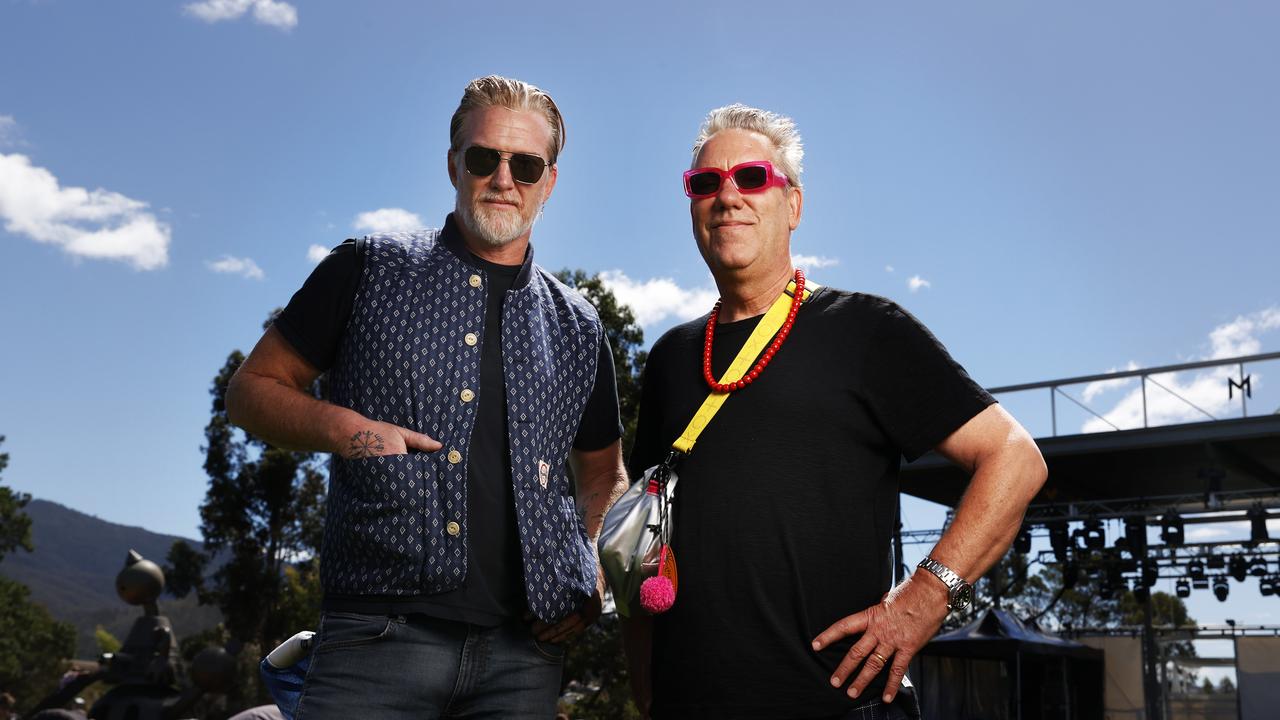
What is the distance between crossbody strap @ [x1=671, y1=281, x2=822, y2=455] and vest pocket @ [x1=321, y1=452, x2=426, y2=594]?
60 centimetres

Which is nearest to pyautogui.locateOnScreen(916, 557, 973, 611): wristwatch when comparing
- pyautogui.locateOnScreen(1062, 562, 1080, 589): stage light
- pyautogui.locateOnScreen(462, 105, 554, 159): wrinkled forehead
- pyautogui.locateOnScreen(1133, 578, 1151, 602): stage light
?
pyautogui.locateOnScreen(462, 105, 554, 159): wrinkled forehead

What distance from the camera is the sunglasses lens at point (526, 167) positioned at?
105 inches

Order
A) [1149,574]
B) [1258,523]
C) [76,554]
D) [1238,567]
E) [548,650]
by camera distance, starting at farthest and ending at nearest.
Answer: [76,554] < [1238,567] < [1149,574] < [1258,523] < [548,650]

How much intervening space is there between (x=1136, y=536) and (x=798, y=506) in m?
19.0

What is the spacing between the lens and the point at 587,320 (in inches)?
112

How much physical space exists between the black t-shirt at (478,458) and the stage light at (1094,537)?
60.0 feet

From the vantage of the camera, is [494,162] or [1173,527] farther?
[1173,527]

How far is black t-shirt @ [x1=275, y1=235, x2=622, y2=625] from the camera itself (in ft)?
7.55

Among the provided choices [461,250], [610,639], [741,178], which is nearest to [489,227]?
[461,250]

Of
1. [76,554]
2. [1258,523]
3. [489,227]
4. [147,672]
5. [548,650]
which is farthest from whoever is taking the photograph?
[76,554]

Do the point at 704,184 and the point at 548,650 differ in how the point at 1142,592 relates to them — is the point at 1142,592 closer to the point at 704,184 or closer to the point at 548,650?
the point at 704,184

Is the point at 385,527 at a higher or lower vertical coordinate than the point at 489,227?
lower

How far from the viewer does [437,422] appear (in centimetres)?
237

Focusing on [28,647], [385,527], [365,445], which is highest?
[365,445]
